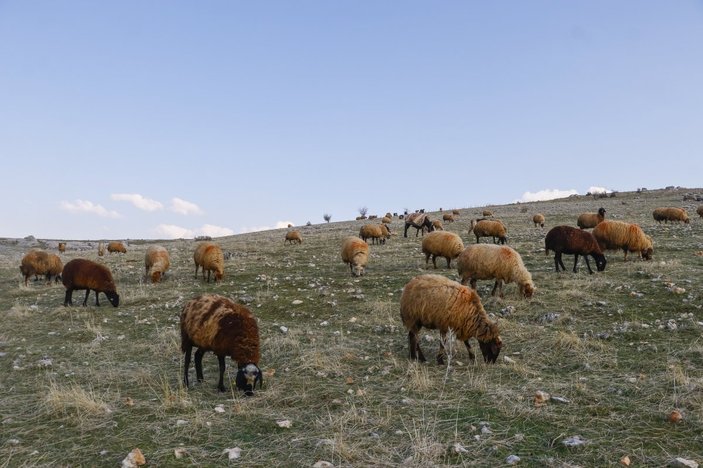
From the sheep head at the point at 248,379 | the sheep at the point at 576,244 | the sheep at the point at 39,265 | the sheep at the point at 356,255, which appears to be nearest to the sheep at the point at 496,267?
the sheep at the point at 576,244

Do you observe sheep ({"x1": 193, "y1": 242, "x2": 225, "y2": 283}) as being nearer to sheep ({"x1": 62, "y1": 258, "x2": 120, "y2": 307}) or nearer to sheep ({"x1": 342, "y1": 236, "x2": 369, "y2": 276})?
sheep ({"x1": 62, "y1": 258, "x2": 120, "y2": 307})

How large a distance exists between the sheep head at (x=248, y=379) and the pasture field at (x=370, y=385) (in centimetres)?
15

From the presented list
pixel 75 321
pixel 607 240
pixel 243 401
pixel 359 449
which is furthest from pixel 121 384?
pixel 607 240

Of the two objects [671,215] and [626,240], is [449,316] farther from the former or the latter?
[671,215]

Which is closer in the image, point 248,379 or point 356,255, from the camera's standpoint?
point 248,379

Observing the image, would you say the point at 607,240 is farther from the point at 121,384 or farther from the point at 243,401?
the point at 121,384

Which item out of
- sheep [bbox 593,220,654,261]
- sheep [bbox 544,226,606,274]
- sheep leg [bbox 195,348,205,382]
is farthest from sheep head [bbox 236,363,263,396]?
sheep [bbox 593,220,654,261]

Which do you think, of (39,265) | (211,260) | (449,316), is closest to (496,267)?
(449,316)

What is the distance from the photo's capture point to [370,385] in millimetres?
8523

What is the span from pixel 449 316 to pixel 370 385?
2136 millimetres

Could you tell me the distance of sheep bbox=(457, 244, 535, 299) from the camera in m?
13.9

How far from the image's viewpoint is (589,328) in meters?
11.0

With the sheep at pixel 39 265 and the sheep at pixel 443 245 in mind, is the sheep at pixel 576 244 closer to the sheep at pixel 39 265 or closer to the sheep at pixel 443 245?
the sheep at pixel 443 245

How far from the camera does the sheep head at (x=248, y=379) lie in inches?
326
